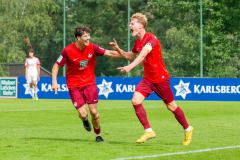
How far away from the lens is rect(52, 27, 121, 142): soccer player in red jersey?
14141mm

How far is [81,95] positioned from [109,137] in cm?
112

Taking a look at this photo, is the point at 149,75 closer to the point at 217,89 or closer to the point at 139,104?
the point at 139,104

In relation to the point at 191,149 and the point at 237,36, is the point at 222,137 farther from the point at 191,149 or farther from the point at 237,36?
the point at 237,36

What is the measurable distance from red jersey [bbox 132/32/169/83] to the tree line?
29.7m

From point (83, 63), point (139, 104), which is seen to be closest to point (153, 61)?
point (139, 104)

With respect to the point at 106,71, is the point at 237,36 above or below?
above

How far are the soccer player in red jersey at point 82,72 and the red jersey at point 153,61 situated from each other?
84 centimetres

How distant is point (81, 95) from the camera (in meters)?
14.3

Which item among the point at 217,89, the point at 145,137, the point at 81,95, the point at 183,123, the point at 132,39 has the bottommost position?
the point at 132,39

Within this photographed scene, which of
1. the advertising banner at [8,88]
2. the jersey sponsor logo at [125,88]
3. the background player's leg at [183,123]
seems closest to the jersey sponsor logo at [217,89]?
the jersey sponsor logo at [125,88]

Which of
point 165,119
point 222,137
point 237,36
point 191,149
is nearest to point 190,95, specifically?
point 237,36

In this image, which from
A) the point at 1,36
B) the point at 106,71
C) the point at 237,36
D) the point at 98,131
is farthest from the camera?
the point at 106,71

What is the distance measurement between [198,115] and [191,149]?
1031 cm

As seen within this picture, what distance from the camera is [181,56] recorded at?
4884 centimetres
